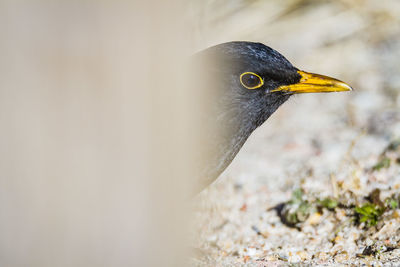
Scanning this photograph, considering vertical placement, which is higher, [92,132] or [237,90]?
[237,90]

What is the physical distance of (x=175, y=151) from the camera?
1480 millimetres

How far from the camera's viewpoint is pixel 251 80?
3.15 m

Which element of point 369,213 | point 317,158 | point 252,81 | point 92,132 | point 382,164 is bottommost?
point 92,132

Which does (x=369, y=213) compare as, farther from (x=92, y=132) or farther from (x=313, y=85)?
(x=92, y=132)

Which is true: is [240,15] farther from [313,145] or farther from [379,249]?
[379,249]

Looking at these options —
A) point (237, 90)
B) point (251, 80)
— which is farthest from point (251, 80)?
point (237, 90)

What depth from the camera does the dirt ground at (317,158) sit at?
2.92 meters

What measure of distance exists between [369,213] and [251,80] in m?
1.04

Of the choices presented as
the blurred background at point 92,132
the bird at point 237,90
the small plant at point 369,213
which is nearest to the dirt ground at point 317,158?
the small plant at point 369,213

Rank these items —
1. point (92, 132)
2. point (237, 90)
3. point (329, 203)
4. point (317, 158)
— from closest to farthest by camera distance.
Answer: point (92, 132), point (237, 90), point (329, 203), point (317, 158)

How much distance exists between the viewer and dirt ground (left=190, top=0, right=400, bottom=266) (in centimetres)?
292

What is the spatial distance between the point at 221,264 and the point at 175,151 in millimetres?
1376

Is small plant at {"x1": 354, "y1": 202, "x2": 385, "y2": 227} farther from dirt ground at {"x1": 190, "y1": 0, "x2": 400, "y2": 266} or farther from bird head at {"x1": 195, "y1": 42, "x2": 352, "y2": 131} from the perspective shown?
bird head at {"x1": 195, "y1": 42, "x2": 352, "y2": 131}

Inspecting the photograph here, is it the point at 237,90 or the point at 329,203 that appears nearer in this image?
the point at 237,90
